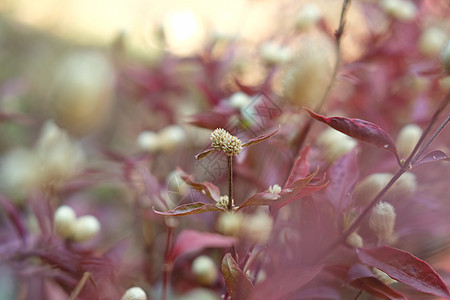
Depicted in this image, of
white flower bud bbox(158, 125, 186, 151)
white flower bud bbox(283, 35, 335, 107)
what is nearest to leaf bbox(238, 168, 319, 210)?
white flower bud bbox(283, 35, 335, 107)

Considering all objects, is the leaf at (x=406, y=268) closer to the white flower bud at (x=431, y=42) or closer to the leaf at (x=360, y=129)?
the leaf at (x=360, y=129)

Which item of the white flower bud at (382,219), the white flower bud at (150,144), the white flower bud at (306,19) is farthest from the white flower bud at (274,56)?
→ the white flower bud at (382,219)

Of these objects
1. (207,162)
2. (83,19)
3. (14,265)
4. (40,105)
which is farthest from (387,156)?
(83,19)

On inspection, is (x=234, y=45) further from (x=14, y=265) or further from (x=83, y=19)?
(x=83, y=19)

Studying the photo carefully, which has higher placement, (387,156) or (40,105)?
(387,156)

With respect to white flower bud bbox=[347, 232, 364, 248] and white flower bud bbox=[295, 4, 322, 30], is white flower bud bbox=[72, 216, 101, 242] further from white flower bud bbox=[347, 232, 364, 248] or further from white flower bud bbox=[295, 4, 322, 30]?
white flower bud bbox=[295, 4, 322, 30]
